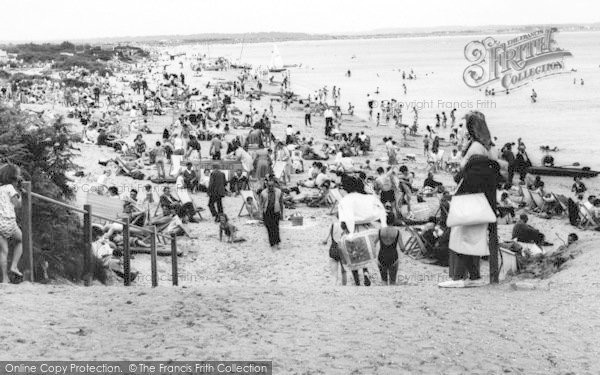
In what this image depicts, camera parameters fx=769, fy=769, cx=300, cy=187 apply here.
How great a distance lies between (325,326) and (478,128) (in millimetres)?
2160

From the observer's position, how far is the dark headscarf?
256 inches

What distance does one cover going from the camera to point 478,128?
6.51 meters

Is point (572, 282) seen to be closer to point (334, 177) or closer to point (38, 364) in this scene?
point (38, 364)

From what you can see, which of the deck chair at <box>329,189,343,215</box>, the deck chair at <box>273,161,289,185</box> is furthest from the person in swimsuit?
the deck chair at <box>273,161,289,185</box>

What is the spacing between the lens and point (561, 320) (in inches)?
239

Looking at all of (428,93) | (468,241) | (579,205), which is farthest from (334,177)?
(428,93)

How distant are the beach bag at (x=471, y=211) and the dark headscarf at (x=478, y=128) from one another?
0.45 metres

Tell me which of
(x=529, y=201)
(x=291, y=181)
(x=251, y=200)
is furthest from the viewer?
(x=291, y=181)

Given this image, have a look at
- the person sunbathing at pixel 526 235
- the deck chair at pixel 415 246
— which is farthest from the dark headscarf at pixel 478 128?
the person sunbathing at pixel 526 235

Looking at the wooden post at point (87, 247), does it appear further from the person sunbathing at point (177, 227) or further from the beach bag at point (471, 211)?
the person sunbathing at point (177, 227)

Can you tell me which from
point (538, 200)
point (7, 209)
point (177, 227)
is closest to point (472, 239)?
point (7, 209)

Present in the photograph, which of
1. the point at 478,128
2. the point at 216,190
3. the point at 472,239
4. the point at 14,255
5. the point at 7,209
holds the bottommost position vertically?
the point at 216,190

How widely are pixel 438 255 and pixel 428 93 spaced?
48344 millimetres

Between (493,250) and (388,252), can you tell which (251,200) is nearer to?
(388,252)
